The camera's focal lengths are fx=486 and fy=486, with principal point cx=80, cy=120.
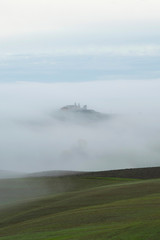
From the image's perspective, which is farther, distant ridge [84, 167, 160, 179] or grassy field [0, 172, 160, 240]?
distant ridge [84, 167, 160, 179]

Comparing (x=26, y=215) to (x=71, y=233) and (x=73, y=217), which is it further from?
(x=71, y=233)

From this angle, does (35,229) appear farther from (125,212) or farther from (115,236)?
(115,236)

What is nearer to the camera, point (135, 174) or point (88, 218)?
point (88, 218)

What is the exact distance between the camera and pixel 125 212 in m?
30.3

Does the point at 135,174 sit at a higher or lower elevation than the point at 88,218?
higher

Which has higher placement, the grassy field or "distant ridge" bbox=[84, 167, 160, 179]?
Result: "distant ridge" bbox=[84, 167, 160, 179]

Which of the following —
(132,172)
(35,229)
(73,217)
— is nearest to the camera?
(35,229)

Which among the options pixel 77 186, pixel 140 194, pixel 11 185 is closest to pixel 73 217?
pixel 140 194

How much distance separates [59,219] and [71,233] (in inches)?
249

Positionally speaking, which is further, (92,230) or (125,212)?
(125,212)

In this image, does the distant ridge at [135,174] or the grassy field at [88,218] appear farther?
the distant ridge at [135,174]

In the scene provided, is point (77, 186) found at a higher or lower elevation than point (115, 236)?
higher

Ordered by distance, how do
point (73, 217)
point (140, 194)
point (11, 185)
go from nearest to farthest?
point (73, 217) < point (140, 194) < point (11, 185)

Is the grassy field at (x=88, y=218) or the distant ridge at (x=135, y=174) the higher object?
the distant ridge at (x=135, y=174)
